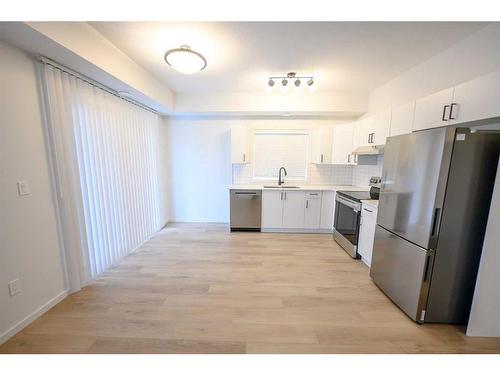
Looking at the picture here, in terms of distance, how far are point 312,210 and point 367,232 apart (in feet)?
3.97

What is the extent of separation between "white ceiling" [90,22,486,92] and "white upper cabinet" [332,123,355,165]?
0.90 meters

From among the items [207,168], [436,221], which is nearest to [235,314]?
[436,221]

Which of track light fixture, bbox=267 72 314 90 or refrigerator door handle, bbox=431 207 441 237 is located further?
track light fixture, bbox=267 72 314 90

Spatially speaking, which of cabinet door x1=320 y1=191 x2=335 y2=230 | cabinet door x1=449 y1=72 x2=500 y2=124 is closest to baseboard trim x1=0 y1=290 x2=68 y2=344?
cabinet door x1=320 y1=191 x2=335 y2=230

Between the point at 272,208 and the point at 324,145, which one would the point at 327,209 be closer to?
the point at 272,208

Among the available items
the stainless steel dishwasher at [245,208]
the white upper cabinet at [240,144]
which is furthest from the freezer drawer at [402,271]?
the white upper cabinet at [240,144]

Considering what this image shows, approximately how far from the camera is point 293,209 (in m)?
3.84

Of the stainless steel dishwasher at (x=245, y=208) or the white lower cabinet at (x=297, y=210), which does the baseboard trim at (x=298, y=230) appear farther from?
the stainless steel dishwasher at (x=245, y=208)

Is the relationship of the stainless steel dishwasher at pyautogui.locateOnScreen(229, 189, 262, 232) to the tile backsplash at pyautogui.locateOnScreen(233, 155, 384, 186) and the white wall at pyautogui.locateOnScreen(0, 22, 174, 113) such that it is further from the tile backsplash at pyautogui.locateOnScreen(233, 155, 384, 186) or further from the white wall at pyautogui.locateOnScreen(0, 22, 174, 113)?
the white wall at pyautogui.locateOnScreen(0, 22, 174, 113)

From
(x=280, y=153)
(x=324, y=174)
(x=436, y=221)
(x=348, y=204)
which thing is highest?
(x=280, y=153)

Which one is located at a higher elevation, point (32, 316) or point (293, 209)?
point (293, 209)

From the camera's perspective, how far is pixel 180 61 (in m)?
2.00

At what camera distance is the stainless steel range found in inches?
114

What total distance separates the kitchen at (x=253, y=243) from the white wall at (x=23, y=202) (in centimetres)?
1
